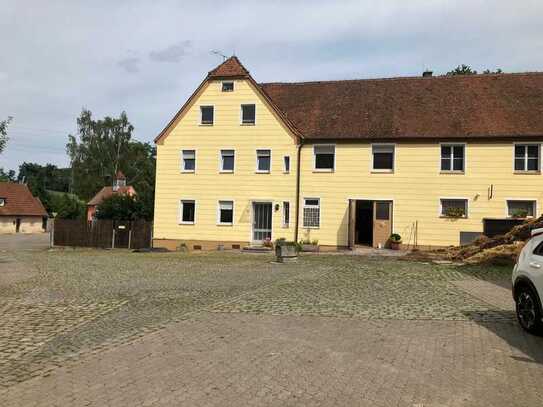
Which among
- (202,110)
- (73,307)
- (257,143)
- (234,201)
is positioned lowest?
(73,307)

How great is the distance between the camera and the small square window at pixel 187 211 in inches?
1232

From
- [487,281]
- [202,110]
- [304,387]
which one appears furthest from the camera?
[202,110]

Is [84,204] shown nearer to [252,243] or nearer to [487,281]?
[252,243]

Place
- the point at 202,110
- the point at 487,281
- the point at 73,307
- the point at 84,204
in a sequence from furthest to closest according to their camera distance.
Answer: the point at 84,204 → the point at 202,110 → the point at 487,281 → the point at 73,307

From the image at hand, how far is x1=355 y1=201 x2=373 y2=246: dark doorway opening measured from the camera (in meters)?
29.3

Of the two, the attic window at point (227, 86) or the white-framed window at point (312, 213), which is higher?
the attic window at point (227, 86)

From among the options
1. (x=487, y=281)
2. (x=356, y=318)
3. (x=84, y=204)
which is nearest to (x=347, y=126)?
(x=487, y=281)

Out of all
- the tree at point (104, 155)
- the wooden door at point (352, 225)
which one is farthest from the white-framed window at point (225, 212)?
the tree at point (104, 155)

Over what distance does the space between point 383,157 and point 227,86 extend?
9.89 meters

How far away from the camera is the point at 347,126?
95.9 feet

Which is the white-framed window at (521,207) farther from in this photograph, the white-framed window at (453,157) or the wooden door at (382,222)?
the wooden door at (382,222)

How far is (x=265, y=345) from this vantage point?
24.4 ft

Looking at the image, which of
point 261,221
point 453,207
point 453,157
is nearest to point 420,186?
point 453,207

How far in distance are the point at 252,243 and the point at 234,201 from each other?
2591 mm
